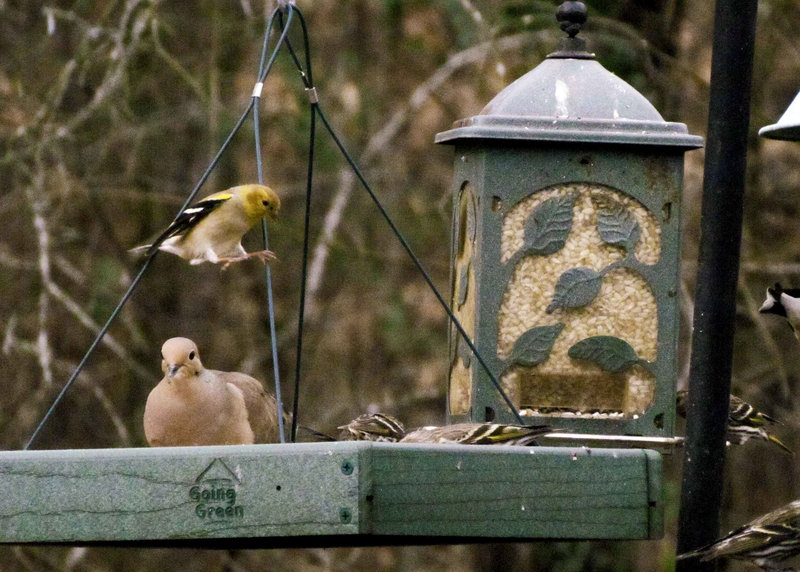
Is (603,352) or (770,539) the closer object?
(603,352)

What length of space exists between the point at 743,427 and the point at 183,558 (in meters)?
4.38

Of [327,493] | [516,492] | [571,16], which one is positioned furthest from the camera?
[571,16]

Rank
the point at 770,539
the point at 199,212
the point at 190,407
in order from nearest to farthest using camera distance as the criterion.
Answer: the point at 190,407, the point at 199,212, the point at 770,539

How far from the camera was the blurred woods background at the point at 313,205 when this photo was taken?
7.39m

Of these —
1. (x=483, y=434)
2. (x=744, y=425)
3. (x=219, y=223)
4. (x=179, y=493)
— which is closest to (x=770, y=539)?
(x=744, y=425)

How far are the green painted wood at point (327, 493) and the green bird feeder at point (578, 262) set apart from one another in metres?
1.00

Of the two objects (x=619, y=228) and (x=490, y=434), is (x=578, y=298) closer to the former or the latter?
(x=619, y=228)

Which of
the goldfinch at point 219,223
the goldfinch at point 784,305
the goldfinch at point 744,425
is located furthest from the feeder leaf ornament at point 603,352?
the goldfinch at point 784,305

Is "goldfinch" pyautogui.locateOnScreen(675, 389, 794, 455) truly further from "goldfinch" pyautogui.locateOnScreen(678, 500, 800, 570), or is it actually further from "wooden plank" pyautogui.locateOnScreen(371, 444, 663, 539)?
"wooden plank" pyautogui.locateOnScreen(371, 444, 663, 539)

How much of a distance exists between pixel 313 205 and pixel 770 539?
4545 mm

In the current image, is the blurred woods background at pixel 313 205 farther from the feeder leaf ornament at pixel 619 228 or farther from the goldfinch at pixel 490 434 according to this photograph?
the goldfinch at pixel 490 434

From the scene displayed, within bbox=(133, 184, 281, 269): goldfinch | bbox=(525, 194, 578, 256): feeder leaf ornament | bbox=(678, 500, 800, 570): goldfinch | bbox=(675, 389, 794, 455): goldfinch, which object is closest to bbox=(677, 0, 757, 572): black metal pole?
bbox=(525, 194, 578, 256): feeder leaf ornament

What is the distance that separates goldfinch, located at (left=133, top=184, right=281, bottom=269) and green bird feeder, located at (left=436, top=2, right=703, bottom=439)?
792mm

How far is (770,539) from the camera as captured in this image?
5.22 metres
